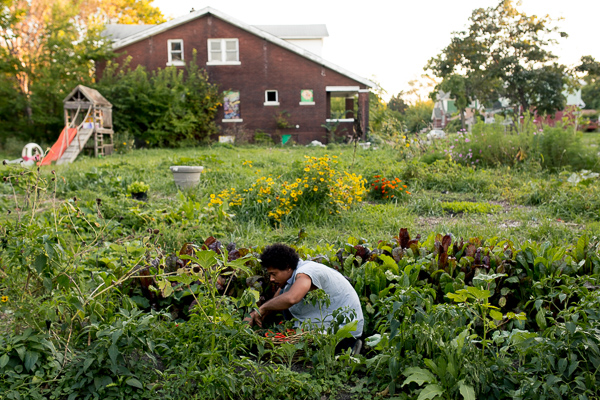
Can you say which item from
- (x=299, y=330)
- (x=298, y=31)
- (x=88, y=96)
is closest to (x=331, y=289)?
(x=299, y=330)

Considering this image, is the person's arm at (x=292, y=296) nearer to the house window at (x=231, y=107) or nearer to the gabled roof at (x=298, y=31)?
the house window at (x=231, y=107)

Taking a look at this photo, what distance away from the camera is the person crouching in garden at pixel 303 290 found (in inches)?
132

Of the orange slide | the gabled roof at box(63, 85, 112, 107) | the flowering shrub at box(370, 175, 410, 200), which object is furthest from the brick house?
the flowering shrub at box(370, 175, 410, 200)

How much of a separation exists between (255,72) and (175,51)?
4162 millimetres

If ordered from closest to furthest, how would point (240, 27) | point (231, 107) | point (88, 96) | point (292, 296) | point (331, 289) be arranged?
point (292, 296)
point (331, 289)
point (88, 96)
point (240, 27)
point (231, 107)

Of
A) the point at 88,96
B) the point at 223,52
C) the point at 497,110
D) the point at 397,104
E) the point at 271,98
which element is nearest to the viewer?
the point at 88,96

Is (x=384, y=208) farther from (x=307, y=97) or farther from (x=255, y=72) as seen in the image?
(x=255, y=72)

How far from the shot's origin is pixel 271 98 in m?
25.2

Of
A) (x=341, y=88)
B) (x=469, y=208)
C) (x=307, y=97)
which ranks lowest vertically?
(x=469, y=208)

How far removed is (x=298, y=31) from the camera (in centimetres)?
3434

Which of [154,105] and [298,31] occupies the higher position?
[298,31]

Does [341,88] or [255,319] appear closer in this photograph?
[255,319]

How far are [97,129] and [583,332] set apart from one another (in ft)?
57.1

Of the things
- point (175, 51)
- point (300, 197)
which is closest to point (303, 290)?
point (300, 197)
